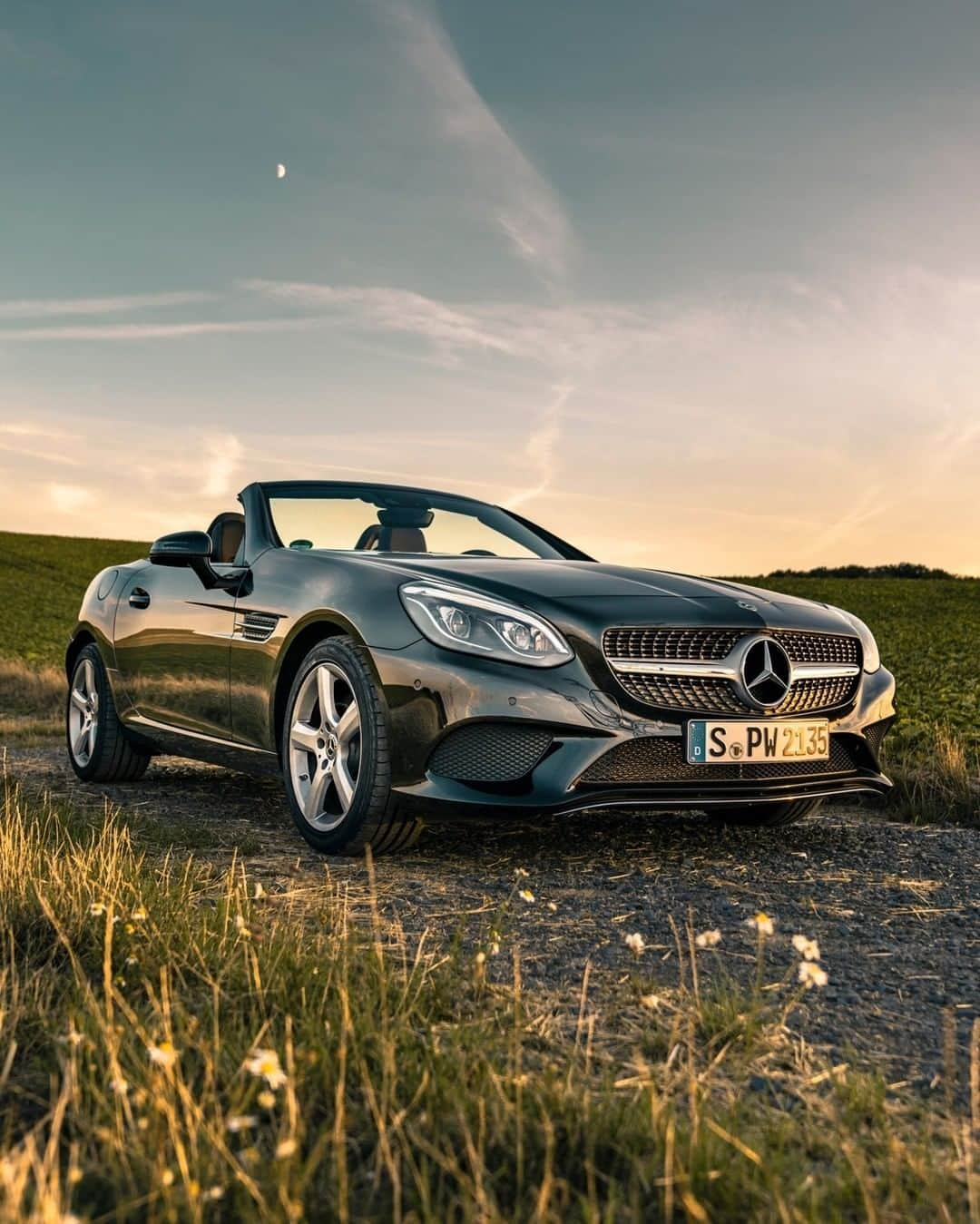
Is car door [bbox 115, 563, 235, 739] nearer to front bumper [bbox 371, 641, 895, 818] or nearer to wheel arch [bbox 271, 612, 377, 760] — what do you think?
wheel arch [bbox 271, 612, 377, 760]

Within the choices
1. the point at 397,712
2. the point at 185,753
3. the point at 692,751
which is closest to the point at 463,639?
the point at 397,712

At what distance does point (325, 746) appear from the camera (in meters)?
4.79

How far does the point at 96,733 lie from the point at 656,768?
3.79 metres

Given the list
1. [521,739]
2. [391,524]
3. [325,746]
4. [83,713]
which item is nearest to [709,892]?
[521,739]

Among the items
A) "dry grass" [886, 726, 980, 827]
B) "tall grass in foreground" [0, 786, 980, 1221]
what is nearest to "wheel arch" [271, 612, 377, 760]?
"tall grass in foreground" [0, 786, 980, 1221]

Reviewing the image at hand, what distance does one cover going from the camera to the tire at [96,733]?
22.7 ft

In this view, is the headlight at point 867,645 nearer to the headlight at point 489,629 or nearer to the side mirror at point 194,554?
the headlight at point 489,629

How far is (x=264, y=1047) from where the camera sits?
2420 millimetres

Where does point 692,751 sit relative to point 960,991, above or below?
above

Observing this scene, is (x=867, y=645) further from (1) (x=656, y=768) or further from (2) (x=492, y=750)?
(2) (x=492, y=750)

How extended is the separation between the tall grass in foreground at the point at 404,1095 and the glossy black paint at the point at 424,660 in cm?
115

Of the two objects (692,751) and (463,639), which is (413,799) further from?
(692,751)

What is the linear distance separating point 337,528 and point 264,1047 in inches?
144

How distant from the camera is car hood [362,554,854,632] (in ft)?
14.9
